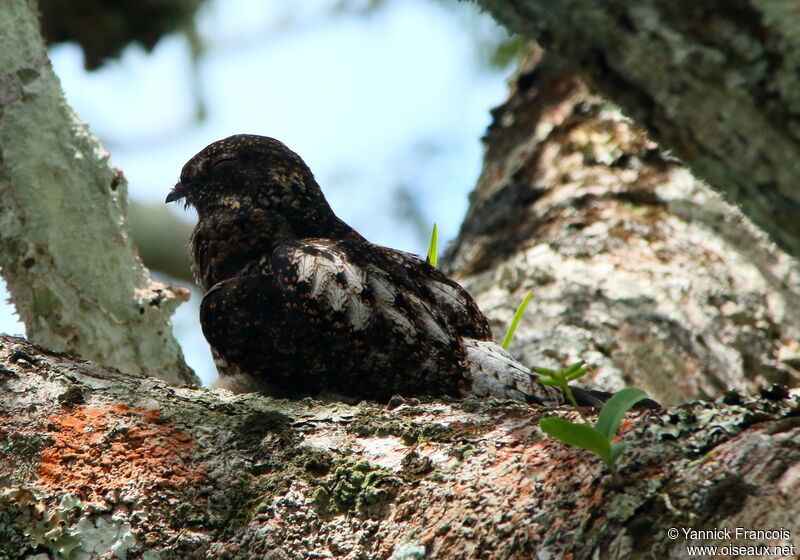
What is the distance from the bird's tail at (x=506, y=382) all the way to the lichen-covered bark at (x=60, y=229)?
60.1 inches

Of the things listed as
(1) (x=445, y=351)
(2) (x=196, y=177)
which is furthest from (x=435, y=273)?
(2) (x=196, y=177)

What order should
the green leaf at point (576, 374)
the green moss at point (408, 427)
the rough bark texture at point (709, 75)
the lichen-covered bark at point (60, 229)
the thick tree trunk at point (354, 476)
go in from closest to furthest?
1. the rough bark texture at point (709, 75)
2. the thick tree trunk at point (354, 476)
3. the green moss at point (408, 427)
4. the green leaf at point (576, 374)
5. the lichen-covered bark at point (60, 229)

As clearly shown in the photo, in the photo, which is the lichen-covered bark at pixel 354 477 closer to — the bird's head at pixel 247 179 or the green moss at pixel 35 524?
the green moss at pixel 35 524

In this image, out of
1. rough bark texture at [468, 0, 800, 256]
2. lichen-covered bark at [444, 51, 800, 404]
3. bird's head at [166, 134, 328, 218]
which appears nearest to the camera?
rough bark texture at [468, 0, 800, 256]

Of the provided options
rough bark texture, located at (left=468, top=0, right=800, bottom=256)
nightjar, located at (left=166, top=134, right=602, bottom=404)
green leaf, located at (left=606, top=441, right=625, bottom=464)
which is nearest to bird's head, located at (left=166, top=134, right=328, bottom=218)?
nightjar, located at (left=166, top=134, right=602, bottom=404)

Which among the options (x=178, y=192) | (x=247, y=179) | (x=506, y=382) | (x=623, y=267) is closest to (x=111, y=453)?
(x=506, y=382)

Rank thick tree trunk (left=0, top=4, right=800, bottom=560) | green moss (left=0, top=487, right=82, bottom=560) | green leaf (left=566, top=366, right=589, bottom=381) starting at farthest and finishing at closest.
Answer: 1. green leaf (left=566, top=366, right=589, bottom=381)
2. green moss (left=0, top=487, right=82, bottom=560)
3. thick tree trunk (left=0, top=4, right=800, bottom=560)

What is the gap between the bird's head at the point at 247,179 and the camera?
169 inches

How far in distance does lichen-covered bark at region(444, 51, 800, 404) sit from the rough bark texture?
116 inches

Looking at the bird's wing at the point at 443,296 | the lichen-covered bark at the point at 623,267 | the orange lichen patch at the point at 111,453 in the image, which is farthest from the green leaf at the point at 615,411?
the lichen-covered bark at the point at 623,267

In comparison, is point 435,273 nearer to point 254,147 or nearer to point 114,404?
point 254,147

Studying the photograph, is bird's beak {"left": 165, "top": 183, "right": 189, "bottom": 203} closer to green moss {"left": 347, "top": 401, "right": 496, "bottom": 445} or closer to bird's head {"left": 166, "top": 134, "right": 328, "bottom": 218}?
bird's head {"left": 166, "top": 134, "right": 328, "bottom": 218}

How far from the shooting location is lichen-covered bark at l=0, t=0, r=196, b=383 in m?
3.63

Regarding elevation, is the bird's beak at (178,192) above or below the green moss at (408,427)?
above
